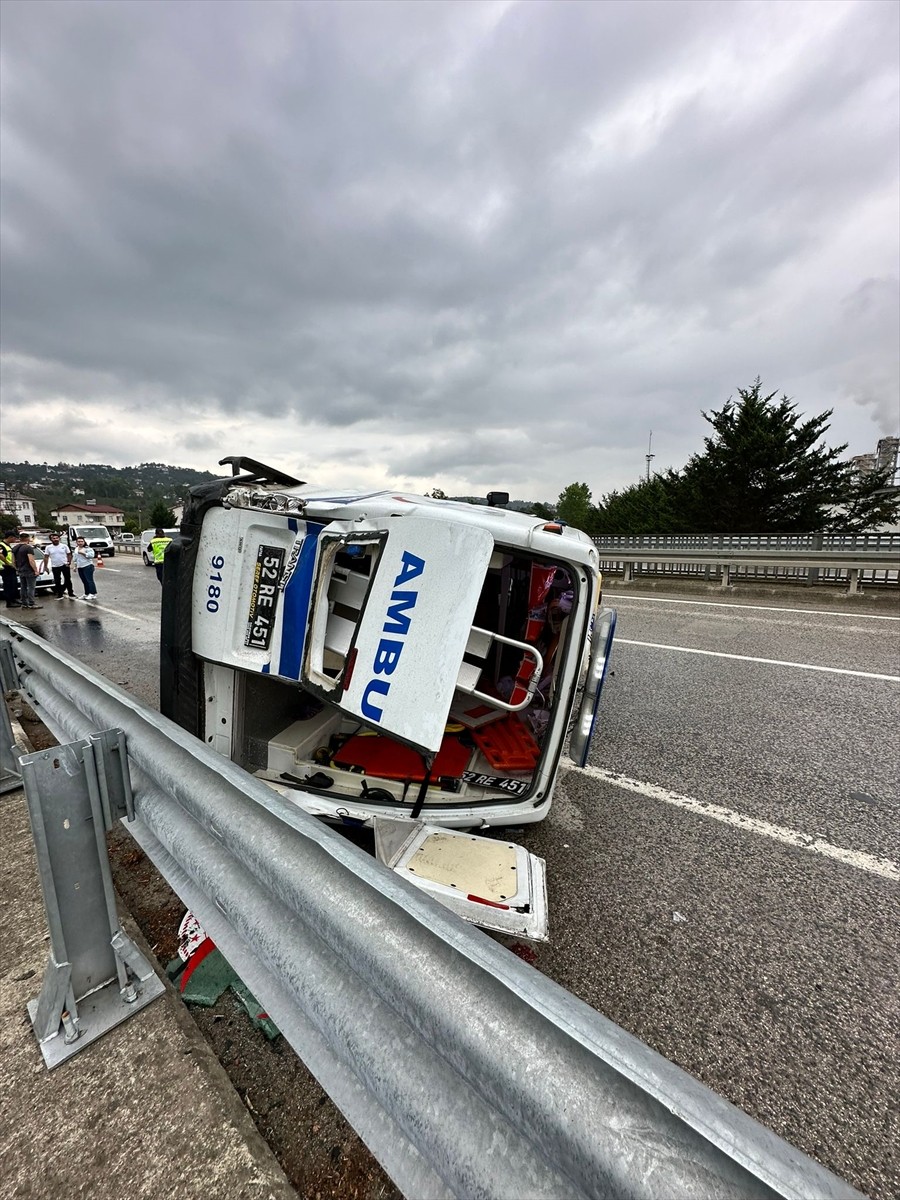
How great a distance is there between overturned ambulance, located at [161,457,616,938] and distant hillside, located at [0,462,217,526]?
95372 millimetres

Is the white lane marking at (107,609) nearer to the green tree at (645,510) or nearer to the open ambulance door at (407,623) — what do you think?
the open ambulance door at (407,623)

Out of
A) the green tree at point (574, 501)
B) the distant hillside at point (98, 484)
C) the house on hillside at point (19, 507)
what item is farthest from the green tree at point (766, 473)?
the house on hillside at point (19, 507)

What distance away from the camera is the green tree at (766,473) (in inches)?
830

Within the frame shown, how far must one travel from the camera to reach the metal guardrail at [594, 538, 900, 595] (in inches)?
391

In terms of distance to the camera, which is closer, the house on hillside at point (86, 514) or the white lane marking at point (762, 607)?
the white lane marking at point (762, 607)

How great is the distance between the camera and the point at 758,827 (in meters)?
2.93

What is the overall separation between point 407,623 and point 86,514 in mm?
114715

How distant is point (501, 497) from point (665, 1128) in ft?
11.5

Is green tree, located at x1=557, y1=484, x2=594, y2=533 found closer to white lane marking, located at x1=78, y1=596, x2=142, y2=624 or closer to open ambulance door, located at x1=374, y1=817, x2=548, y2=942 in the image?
white lane marking, located at x1=78, y1=596, x2=142, y2=624

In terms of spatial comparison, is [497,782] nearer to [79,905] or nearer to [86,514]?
[79,905]

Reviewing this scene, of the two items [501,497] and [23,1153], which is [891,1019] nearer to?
[23,1153]

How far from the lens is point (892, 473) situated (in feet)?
70.8

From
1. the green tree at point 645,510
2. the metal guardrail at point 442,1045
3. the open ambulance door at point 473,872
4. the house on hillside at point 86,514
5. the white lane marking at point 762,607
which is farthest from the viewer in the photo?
the house on hillside at point 86,514

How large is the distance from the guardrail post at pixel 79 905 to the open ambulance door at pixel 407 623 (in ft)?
3.21
